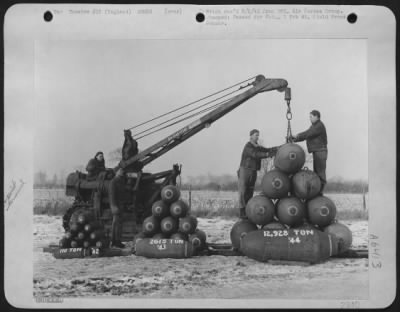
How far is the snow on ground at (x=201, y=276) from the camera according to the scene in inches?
181

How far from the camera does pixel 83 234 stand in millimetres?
4754

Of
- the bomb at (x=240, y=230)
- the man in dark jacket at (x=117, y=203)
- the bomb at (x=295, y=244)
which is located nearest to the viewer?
the bomb at (x=295, y=244)

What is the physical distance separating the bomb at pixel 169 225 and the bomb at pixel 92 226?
0.51 metres

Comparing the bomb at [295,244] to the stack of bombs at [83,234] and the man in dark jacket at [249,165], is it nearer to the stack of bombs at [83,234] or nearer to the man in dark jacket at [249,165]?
the man in dark jacket at [249,165]

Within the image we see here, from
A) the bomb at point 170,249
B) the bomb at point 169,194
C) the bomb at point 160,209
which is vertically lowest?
the bomb at point 170,249

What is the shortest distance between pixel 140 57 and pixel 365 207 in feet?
6.70

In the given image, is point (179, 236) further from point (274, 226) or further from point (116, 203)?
point (274, 226)

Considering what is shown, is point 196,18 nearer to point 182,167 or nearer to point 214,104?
point 214,104

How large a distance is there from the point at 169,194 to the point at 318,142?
3.92ft

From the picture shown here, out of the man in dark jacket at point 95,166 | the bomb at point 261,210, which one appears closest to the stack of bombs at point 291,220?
the bomb at point 261,210

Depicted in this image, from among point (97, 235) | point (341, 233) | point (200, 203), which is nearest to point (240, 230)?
point (200, 203)

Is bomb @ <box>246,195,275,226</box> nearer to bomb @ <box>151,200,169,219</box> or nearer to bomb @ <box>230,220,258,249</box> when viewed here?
bomb @ <box>230,220,258,249</box>

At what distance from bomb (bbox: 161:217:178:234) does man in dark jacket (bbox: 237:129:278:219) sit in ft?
1.68

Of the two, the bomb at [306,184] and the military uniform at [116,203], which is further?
the military uniform at [116,203]
